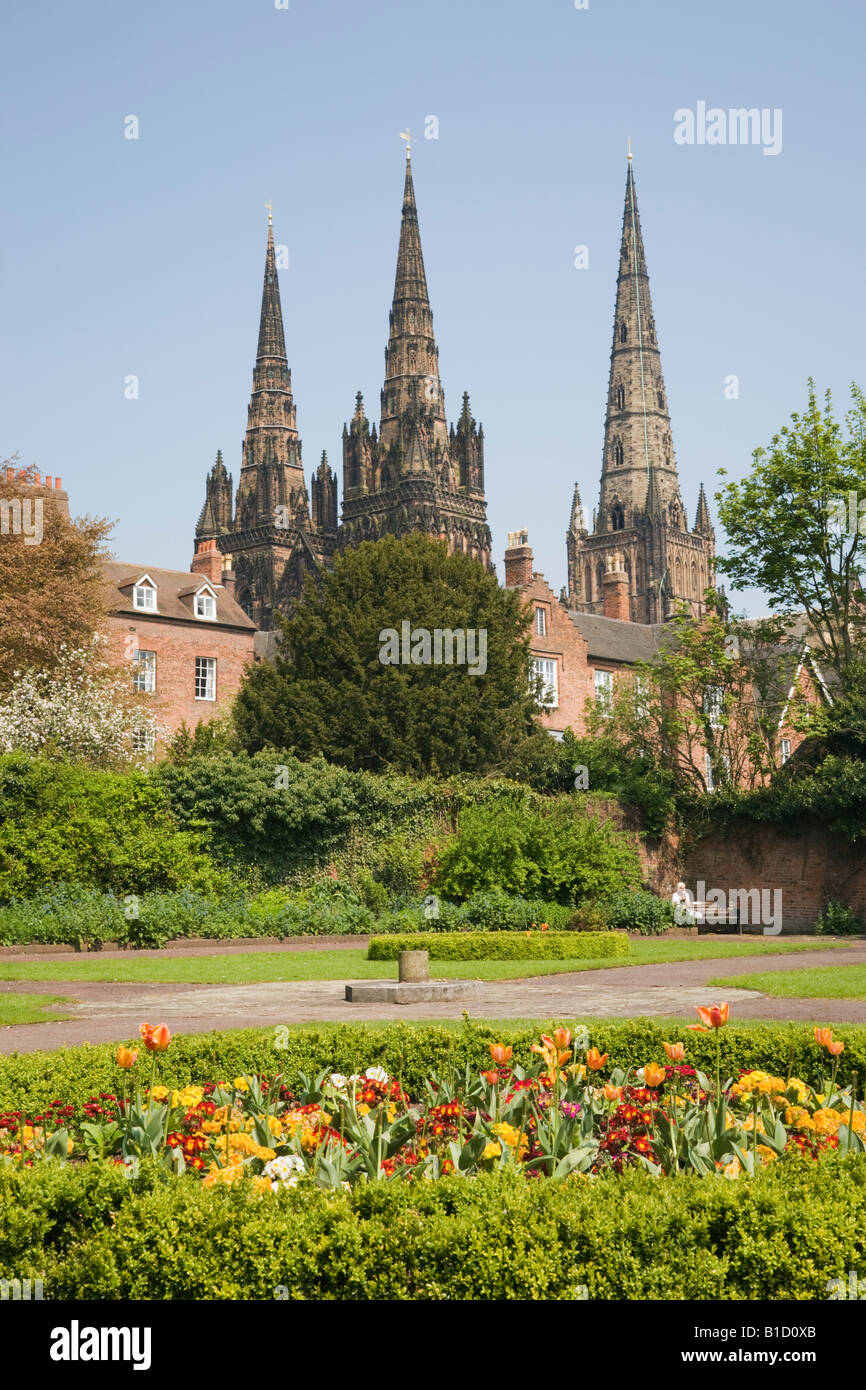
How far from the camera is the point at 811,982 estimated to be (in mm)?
18422

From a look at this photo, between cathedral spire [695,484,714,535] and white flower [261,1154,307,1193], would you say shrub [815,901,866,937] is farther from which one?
cathedral spire [695,484,714,535]

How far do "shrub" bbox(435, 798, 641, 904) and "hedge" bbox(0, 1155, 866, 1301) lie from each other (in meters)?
26.0

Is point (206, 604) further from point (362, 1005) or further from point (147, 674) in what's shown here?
point (362, 1005)

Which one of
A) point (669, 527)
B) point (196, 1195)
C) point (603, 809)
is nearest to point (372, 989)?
point (196, 1195)

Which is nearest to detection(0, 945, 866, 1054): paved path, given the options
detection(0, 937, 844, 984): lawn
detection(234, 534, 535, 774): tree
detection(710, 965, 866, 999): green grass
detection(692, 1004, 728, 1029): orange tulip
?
detection(710, 965, 866, 999): green grass

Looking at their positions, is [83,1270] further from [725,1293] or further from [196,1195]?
[725,1293]

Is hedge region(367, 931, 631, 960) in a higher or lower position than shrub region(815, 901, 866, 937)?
higher

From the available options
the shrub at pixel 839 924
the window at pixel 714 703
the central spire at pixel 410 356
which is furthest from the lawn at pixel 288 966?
the central spire at pixel 410 356

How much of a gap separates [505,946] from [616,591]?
120 feet

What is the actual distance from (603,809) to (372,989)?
20410mm

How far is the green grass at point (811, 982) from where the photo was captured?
16.7 meters

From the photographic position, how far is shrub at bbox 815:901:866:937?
114 feet

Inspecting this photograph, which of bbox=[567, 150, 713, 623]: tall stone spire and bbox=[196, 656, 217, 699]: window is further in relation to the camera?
bbox=[567, 150, 713, 623]: tall stone spire

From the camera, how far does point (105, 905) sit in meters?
27.4
